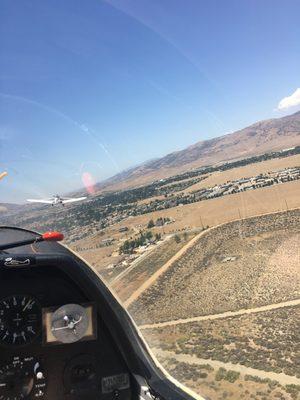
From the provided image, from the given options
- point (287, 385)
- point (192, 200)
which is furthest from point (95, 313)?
point (192, 200)

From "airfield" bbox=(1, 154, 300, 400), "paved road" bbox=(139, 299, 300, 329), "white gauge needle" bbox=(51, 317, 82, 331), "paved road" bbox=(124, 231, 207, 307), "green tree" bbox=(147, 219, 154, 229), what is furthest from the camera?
"green tree" bbox=(147, 219, 154, 229)

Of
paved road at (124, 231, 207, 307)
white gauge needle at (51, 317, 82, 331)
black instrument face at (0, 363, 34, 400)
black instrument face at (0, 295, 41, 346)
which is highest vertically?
black instrument face at (0, 295, 41, 346)

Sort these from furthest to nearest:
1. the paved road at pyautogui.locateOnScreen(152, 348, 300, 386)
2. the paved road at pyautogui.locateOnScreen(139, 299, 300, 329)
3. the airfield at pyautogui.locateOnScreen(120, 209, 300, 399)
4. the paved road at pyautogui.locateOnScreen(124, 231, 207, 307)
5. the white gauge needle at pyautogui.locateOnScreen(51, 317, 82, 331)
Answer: the paved road at pyautogui.locateOnScreen(124, 231, 207, 307), the paved road at pyautogui.locateOnScreen(139, 299, 300, 329), the paved road at pyautogui.locateOnScreen(152, 348, 300, 386), the airfield at pyautogui.locateOnScreen(120, 209, 300, 399), the white gauge needle at pyautogui.locateOnScreen(51, 317, 82, 331)

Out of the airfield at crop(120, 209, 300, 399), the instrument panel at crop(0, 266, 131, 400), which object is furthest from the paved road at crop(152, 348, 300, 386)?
the instrument panel at crop(0, 266, 131, 400)

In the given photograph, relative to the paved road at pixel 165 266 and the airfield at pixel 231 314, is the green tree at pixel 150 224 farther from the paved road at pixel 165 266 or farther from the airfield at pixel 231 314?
the airfield at pixel 231 314

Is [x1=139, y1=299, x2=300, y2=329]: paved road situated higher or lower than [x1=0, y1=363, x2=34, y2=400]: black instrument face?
lower

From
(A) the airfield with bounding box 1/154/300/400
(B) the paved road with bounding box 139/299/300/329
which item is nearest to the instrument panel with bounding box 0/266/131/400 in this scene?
(A) the airfield with bounding box 1/154/300/400

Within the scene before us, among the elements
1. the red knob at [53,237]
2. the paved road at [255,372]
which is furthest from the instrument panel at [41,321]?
the paved road at [255,372]

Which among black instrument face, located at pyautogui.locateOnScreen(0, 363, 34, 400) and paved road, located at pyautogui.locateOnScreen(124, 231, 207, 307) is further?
paved road, located at pyautogui.locateOnScreen(124, 231, 207, 307)

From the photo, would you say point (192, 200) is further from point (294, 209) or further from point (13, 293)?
point (13, 293)

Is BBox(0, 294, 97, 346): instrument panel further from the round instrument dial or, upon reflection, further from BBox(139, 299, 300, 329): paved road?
BBox(139, 299, 300, 329): paved road
